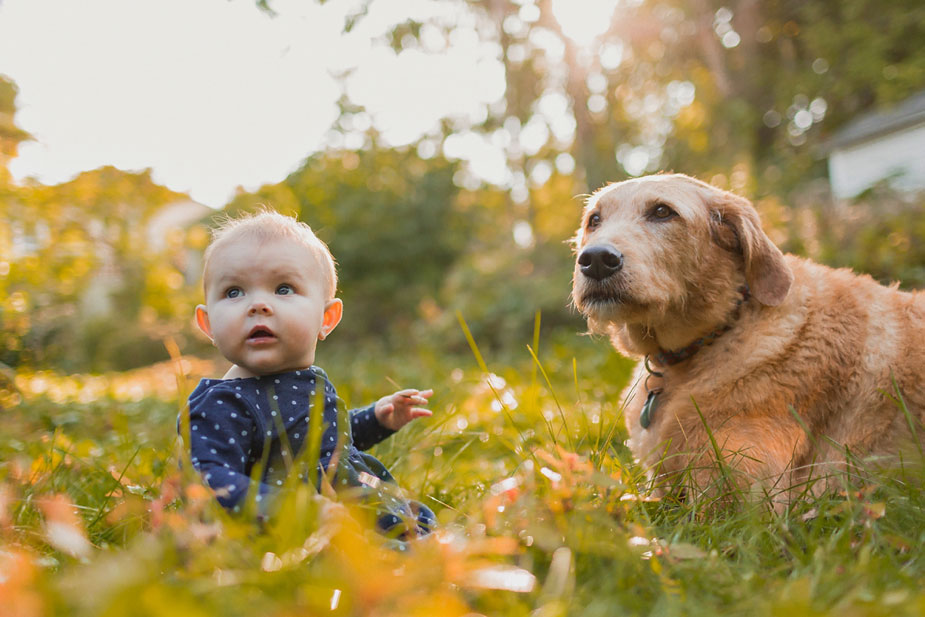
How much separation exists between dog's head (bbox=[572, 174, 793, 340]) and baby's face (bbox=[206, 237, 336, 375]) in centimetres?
143

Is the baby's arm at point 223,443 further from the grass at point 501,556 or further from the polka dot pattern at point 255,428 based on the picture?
the grass at point 501,556

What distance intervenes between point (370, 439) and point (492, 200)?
112 ft

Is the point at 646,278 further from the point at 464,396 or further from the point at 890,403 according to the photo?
the point at 464,396

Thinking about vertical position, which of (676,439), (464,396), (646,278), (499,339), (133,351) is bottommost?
(133,351)

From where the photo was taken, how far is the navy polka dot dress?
1.93 metres

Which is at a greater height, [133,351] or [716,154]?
[716,154]

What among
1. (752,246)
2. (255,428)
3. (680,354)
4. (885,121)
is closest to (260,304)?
(255,428)

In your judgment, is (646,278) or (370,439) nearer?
(370,439)

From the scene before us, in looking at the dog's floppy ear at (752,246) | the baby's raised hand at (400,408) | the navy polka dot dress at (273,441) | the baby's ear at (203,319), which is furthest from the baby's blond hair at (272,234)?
the dog's floppy ear at (752,246)

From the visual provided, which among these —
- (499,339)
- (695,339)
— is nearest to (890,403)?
(695,339)

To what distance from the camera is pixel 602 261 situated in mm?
3000

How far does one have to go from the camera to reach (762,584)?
1623 millimetres

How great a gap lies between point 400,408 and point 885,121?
22.3 meters

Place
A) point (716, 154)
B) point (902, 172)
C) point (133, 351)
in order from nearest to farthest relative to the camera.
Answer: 1. point (902, 172)
2. point (133, 351)
3. point (716, 154)
